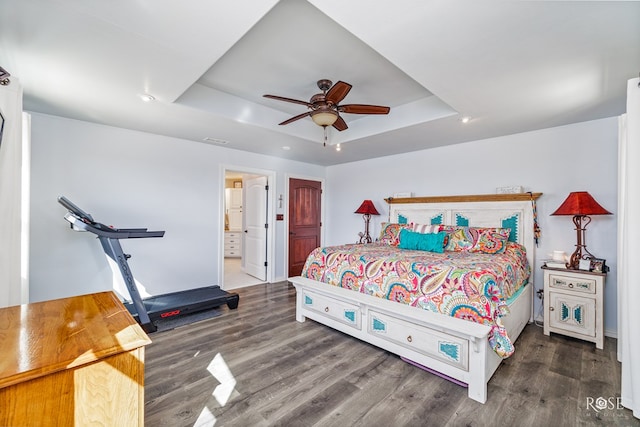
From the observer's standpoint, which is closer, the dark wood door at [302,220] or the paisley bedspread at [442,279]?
the paisley bedspread at [442,279]

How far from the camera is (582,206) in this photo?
9.48 feet

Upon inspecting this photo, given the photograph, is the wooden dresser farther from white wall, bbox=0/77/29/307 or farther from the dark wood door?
the dark wood door

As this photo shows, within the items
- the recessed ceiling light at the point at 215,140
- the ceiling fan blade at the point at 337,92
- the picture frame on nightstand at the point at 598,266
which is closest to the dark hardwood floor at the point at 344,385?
the picture frame on nightstand at the point at 598,266

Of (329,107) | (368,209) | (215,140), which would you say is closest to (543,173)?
(368,209)

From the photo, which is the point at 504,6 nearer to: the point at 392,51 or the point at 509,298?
the point at 392,51

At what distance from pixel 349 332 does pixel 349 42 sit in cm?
267

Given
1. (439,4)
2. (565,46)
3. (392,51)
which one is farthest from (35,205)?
(565,46)

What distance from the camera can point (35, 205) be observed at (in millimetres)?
3088

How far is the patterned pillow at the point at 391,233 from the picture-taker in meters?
4.22

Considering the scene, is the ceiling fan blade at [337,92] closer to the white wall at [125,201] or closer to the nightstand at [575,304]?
the white wall at [125,201]

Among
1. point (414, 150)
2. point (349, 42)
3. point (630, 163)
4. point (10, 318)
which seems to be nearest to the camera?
point (10, 318)

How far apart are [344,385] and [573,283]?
2609 millimetres

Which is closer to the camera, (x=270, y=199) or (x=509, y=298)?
(x=509, y=298)

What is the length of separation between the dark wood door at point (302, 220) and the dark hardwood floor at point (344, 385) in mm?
2613
